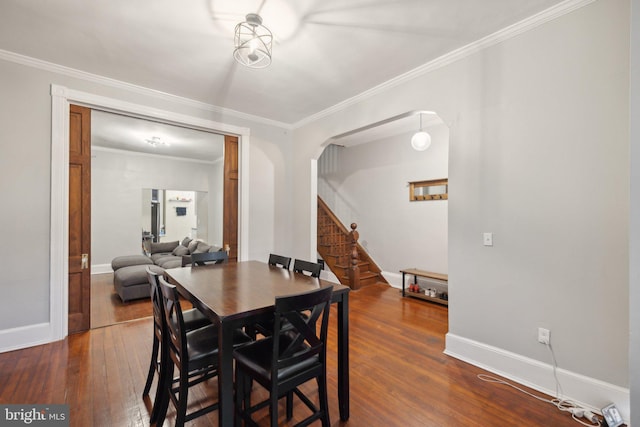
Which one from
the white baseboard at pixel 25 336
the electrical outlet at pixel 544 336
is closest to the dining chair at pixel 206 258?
the white baseboard at pixel 25 336

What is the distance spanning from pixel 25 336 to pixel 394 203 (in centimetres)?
515

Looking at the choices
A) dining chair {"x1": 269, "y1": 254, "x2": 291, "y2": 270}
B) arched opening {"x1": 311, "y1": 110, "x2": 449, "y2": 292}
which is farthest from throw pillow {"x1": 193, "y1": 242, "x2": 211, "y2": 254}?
dining chair {"x1": 269, "y1": 254, "x2": 291, "y2": 270}

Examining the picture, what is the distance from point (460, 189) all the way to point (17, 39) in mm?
4087

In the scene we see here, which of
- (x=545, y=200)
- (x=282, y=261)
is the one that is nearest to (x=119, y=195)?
(x=282, y=261)

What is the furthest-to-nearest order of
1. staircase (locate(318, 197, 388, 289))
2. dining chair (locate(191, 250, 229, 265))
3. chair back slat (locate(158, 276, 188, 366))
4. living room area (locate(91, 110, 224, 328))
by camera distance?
living room area (locate(91, 110, 224, 328))
staircase (locate(318, 197, 388, 289))
dining chair (locate(191, 250, 229, 265))
chair back slat (locate(158, 276, 188, 366))

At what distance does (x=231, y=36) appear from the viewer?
2.41m

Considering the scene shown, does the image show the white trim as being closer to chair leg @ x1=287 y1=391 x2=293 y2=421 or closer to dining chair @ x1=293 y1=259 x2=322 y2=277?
dining chair @ x1=293 y1=259 x2=322 y2=277

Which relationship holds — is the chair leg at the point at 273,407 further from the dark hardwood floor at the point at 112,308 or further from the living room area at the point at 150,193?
the living room area at the point at 150,193

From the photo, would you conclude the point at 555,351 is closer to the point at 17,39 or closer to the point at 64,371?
the point at 64,371

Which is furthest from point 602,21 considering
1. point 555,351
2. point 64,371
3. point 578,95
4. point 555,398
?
point 64,371

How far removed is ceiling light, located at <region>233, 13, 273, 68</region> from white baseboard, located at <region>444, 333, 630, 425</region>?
297 cm

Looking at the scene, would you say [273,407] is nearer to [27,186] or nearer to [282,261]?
[282,261]

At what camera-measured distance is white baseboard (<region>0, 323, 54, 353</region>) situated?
269 cm

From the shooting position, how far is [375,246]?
5.79 meters
